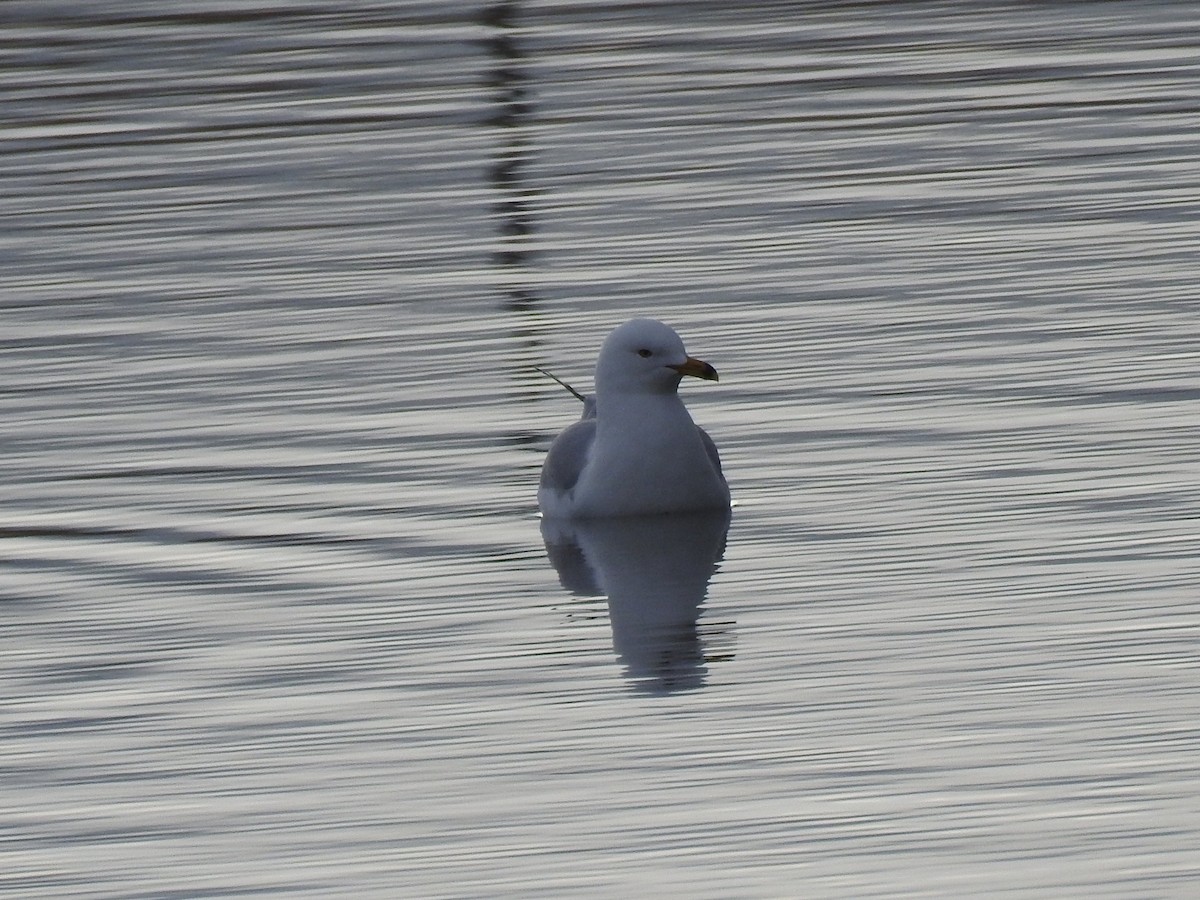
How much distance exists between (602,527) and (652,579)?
706 millimetres

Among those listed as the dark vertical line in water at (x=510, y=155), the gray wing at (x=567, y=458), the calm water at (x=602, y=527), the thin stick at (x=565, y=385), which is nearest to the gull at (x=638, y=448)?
the gray wing at (x=567, y=458)

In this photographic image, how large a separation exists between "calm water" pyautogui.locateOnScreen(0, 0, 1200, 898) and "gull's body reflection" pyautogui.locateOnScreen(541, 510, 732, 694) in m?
0.03

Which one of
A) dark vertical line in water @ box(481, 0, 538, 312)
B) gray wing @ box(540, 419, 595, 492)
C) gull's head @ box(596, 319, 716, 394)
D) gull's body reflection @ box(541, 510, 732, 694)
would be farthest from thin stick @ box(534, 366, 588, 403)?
dark vertical line in water @ box(481, 0, 538, 312)

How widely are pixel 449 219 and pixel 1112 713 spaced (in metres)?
7.61

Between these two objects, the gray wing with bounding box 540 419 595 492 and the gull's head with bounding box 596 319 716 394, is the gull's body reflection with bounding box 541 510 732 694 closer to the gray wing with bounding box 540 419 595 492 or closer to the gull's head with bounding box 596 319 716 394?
the gray wing with bounding box 540 419 595 492

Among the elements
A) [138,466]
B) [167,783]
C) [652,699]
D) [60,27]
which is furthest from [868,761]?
[60,27]

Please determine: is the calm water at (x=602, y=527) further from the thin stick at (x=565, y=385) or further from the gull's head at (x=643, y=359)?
the gull's head at (x=643, y=359)

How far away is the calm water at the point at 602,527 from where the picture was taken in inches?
239

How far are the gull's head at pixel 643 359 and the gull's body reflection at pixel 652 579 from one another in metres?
0.42

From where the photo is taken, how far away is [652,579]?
8.25 meters

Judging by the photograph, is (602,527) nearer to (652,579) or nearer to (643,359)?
(643,359)

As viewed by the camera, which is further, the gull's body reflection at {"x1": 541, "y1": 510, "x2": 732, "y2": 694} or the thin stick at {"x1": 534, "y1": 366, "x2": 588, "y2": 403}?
the thin stick at {"x1": 534, "y1": 366, "x2": 588, "y2": 403}

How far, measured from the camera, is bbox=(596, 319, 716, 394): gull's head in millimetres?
9055

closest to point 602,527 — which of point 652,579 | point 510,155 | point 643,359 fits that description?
point 643,359
